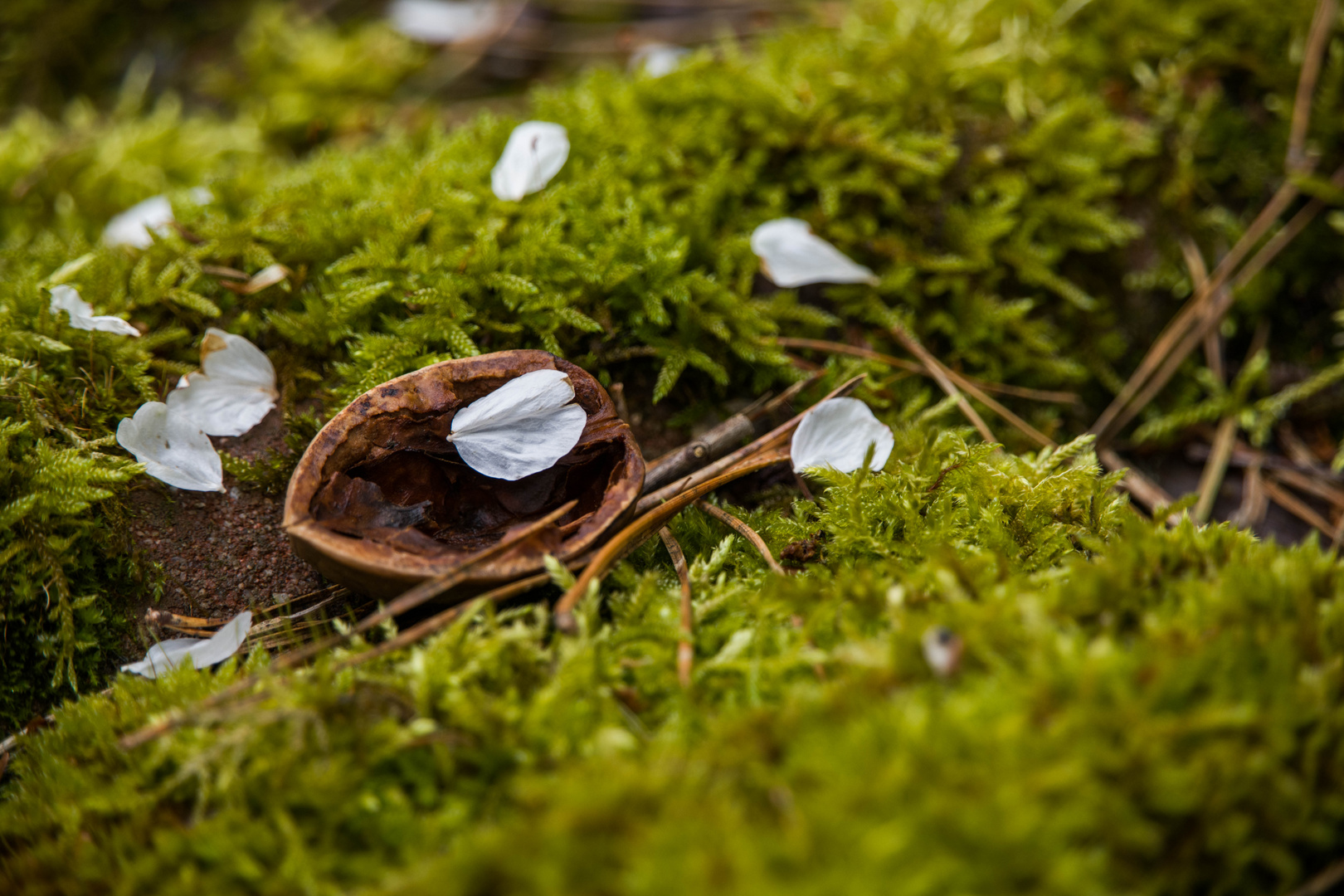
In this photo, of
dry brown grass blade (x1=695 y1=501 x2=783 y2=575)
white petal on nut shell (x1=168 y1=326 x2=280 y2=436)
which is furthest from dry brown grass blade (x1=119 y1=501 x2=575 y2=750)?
white petal on nut shell (x1=168 y1=326 x2=280 y2=436)

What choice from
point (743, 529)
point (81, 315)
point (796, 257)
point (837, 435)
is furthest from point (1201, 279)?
point (81, 315)

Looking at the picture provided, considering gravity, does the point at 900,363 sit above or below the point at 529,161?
below

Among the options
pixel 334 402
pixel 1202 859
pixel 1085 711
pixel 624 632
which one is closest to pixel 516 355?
pixel 334 402

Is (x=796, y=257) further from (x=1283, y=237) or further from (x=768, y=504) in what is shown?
(x=1283, y=237)

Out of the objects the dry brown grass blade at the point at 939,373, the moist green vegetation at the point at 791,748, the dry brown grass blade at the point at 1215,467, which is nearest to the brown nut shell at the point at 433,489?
the moist green vegetation at the point at 791,748

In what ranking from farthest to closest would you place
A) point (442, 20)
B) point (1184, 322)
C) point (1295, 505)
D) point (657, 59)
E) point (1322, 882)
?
point (442, 20), point (657, 59), point (1184, 322), point (1295, 505), point (1322, 882)

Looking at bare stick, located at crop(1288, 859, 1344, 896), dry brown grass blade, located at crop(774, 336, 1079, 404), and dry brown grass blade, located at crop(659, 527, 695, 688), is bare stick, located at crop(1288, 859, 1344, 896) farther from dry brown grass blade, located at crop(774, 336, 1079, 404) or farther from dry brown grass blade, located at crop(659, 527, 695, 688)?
dry brown grass blade, located at crop(774, 336, 1079, 404)
